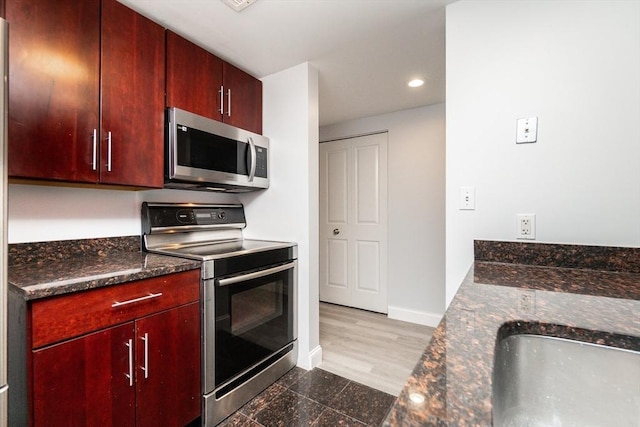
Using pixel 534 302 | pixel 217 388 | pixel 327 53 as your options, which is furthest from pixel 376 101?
pixel 217 388

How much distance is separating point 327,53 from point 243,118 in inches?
30.1

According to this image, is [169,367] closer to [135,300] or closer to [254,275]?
[135,300]

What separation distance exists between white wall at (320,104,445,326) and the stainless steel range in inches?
58.6

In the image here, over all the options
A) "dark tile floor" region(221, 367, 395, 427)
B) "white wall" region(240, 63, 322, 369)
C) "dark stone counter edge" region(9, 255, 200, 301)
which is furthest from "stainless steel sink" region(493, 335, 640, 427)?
"white wall" region(240, 63, 322, 369)

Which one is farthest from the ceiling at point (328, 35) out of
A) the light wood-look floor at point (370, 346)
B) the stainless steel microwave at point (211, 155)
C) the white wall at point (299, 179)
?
the light wood-look floor at point (370, 346)

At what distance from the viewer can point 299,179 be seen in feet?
7.00

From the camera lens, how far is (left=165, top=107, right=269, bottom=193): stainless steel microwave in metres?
1.68

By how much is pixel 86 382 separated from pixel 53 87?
125 centimetres

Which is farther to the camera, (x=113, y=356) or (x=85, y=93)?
(x=85, y=93)

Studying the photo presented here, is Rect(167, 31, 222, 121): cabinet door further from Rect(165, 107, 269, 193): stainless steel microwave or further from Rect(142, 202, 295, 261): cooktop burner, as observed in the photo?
Rect(142, 202, 295, 261): cooktop burner

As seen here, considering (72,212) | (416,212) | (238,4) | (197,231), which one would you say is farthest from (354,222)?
(72,212)

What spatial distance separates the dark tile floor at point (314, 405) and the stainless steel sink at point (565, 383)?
3.91 ft

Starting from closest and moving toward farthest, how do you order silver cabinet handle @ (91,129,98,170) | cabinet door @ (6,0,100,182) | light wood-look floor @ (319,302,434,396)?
cabinet door @ (6,0,100,182) < silver cabinet handle @ (91,129,98,170) < light wood-look floor @ (319,302,434,396)

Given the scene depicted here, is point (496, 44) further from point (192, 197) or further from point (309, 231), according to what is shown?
point (192, 197)
